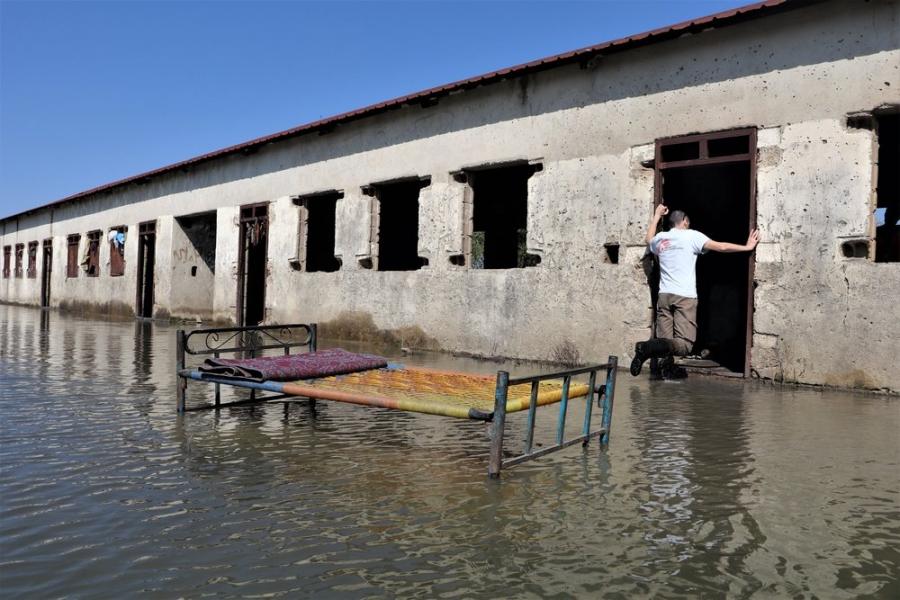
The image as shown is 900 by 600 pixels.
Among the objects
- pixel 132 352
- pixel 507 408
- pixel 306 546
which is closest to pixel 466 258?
pixel 132 352

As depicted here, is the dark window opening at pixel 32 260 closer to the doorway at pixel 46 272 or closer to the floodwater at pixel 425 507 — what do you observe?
the doorway at pixel 46 272

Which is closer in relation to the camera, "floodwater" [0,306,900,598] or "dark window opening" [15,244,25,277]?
"floodwater" [0,306,900,598]

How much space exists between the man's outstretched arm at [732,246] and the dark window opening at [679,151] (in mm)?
1308

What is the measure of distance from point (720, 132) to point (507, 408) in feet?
19.3

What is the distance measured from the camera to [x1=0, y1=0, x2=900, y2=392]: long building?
7406mm

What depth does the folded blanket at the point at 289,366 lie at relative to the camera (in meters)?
4.67

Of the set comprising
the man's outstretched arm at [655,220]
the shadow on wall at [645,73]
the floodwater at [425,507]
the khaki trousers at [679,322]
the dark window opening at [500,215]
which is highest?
the shadow on wall at [645,73]

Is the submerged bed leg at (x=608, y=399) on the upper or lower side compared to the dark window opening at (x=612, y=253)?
lower

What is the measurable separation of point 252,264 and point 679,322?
11.5 m

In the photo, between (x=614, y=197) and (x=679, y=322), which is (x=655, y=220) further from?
(x=679, y=322)

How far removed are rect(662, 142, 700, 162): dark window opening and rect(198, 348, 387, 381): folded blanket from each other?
5029mm

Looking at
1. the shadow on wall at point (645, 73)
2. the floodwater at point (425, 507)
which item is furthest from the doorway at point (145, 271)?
the floodwater at point (425, 507)

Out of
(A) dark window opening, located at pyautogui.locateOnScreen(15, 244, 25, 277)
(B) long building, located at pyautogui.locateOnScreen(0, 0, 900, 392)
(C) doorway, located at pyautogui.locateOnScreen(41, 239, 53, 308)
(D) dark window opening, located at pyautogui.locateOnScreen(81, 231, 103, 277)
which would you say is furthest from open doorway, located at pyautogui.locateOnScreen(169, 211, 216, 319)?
(A) dark window opening, located at pyautogui.locateOnScreen(15, 244, 25, 277)

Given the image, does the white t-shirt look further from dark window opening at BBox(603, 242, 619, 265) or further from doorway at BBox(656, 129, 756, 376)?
doorway at BBox(656, 129, 756, 376)
